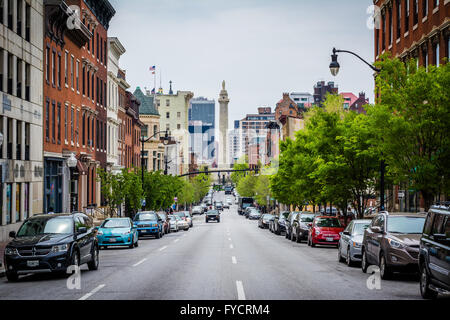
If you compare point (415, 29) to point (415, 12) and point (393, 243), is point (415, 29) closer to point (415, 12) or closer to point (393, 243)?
point (415, 12)

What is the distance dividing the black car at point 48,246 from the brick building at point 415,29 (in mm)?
19227

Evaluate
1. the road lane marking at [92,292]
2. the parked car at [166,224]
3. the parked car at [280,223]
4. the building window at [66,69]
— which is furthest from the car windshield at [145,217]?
the road lane marking at [92,292]

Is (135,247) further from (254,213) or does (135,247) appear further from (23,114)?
(254,213)

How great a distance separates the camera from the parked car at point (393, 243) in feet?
57.4

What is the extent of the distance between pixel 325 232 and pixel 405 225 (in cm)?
1599

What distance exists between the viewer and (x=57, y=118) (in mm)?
45250

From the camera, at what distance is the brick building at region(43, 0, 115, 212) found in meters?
43.3

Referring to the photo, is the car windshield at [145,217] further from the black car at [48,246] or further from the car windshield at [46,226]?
the car windshield at [46,226]

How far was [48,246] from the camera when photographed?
18500mm

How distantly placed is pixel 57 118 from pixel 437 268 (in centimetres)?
3585

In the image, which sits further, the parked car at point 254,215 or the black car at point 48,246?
the parked car at point 254,215

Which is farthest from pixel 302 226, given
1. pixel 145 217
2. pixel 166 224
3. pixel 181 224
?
pixel 181 224

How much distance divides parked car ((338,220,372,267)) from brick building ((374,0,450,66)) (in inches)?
469
